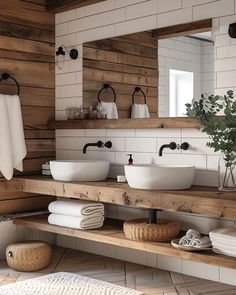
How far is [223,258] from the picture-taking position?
3.08 m

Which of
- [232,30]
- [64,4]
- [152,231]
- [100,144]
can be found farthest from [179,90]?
[64,4]

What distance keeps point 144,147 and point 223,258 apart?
1289mm

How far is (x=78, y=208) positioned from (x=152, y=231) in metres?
0.71

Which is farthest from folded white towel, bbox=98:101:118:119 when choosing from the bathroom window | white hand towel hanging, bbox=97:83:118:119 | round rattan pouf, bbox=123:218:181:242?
round rattan pouf, bbox=123:218:181:242

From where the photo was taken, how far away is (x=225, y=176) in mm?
3457

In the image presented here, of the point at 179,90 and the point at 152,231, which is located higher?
the point at 179,90

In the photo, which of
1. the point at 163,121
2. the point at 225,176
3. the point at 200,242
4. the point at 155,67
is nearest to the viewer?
the point at 200,242

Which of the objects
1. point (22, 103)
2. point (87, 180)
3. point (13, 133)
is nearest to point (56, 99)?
point (22, 103)

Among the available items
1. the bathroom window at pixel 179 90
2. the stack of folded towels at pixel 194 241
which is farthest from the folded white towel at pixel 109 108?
the stack of folded towels at pixel 194 241

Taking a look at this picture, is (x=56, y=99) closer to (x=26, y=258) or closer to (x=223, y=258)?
(x=26, y=258)

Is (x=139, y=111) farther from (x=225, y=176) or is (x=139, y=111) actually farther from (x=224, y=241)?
(x=224, y=241)

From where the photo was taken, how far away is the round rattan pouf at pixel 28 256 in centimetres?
394

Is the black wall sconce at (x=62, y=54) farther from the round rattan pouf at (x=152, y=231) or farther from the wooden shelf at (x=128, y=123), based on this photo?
the round rattan pouf at (x=152, y=231)

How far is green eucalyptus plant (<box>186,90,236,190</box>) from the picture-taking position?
10.7 ft
